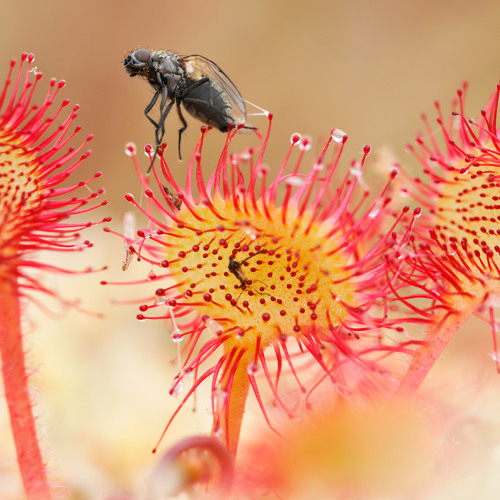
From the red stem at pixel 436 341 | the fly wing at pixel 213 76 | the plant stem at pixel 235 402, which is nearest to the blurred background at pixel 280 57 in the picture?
the fly wing at pixel 213 76

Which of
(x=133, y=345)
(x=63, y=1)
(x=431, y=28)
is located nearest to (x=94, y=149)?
(x=63, y=1)

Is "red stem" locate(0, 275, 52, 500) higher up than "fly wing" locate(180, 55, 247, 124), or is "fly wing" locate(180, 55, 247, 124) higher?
"fly wing" locate(180, 55, 247, 124)

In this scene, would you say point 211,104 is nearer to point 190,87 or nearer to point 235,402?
point 190,87

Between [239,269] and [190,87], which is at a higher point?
[190,87]

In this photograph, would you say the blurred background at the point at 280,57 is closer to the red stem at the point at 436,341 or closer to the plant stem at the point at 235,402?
the red stem at the point at 436,341

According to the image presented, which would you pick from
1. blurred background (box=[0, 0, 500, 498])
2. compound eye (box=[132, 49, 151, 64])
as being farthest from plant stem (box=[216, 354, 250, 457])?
blurred background (box=[0, 0, 500, 498])

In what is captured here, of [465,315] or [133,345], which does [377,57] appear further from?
[465,315]

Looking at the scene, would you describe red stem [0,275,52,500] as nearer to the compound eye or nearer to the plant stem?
the plant stem

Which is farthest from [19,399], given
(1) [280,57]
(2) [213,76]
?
(1) [280,57]
